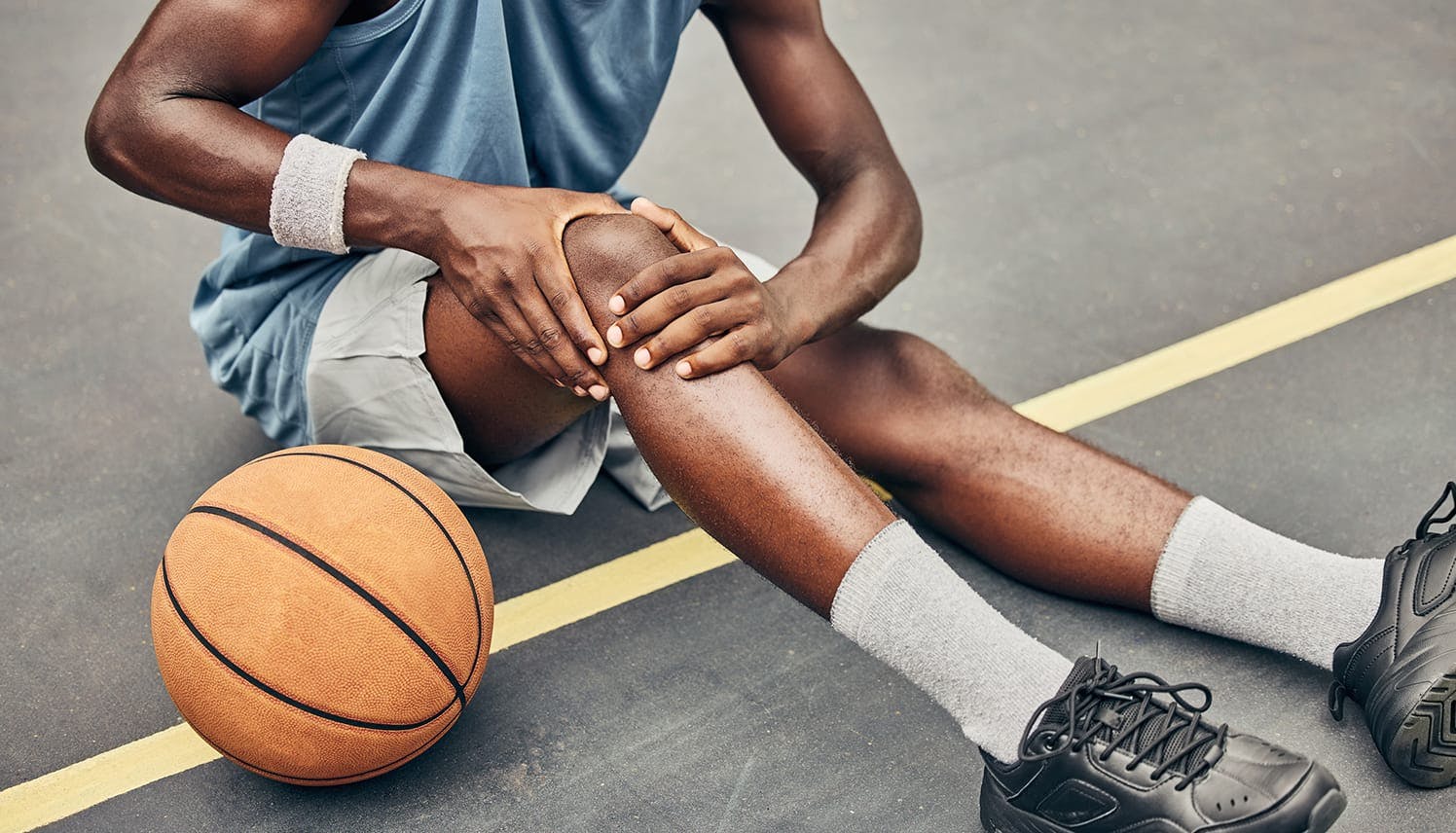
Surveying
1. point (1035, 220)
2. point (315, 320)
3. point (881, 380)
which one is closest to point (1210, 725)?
point (881, 380)

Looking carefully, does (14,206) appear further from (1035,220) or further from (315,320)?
(1035,220)

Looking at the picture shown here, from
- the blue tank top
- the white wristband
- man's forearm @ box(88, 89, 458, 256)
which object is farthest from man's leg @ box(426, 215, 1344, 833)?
the blue tank top

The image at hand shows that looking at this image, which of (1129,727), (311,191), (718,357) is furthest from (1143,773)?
(311,191)

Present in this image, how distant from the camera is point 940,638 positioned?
73.6 inches

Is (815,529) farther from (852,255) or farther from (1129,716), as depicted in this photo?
(852,255)

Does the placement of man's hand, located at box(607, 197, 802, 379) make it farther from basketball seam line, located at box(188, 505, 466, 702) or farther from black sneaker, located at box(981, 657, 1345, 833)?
black sneaker, located at box(981, 657, 1345, 833)

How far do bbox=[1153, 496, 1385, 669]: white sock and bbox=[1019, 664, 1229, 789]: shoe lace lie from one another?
0.39m

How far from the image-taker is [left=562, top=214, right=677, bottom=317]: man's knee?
77.8 inches

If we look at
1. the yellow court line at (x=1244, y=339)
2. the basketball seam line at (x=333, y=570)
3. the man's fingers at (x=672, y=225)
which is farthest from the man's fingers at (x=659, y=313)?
the yellow court line at (x=1244, y=339)

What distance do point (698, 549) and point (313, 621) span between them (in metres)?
0.91

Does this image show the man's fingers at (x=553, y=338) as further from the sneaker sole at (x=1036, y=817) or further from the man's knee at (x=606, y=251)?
the sneaker sole at (x=1036, y=817)

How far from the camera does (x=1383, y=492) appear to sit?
8.84 feet

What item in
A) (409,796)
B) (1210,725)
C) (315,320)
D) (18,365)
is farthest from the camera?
(18,365)

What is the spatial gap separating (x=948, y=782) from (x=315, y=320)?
4.22ft
